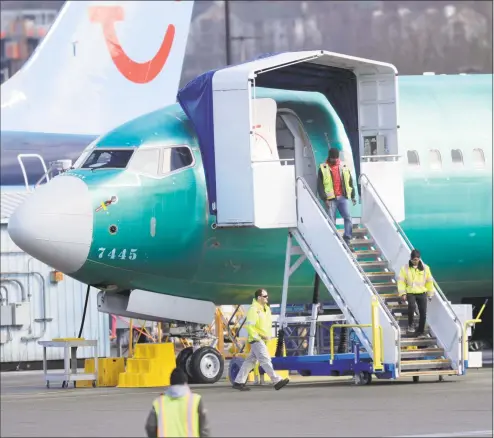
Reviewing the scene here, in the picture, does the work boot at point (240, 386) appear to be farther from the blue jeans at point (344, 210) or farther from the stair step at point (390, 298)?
the blue jeans at point (344, 210)

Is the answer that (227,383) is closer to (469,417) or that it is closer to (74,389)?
(74,389)

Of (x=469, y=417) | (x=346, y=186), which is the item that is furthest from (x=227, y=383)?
(x=469, y=417)

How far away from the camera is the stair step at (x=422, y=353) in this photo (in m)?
26.5

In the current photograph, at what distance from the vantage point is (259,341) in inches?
1023

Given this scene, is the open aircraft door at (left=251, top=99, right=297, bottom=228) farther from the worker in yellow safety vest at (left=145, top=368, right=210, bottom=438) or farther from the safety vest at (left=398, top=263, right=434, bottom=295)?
the worker in yellow safety vest at (left=145, top=368, right=210, bottom=438)

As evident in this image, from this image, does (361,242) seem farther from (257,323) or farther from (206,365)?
(206,365)

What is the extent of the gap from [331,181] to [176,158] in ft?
8.89

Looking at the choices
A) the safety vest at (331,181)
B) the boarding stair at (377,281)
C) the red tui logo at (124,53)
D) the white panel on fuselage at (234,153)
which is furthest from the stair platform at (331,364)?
the red tui logo at (124,53)

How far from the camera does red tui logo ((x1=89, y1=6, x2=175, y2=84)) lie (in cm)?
5269

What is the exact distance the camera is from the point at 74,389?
29.5 meters

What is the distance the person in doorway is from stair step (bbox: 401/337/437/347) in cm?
234

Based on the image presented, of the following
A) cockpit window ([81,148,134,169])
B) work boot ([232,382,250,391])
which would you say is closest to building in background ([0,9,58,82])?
cockpit window ([81,148,134,169])

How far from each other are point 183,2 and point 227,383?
83.9ft

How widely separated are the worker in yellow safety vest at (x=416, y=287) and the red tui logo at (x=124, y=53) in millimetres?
26571
